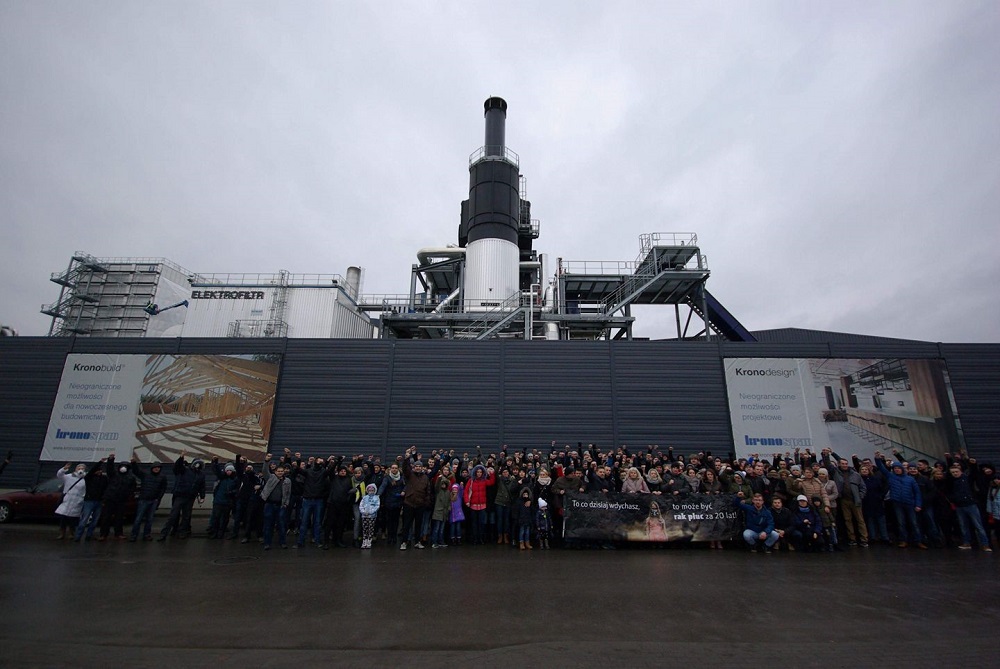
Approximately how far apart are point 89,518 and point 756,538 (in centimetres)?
1435

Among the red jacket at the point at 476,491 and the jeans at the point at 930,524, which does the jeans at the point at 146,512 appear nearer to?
the red jacket at the point at 476,491

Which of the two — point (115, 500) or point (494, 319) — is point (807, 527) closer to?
point (115, 500)

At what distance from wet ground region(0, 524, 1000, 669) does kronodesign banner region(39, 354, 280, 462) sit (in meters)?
9.57

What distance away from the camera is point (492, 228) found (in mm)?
26891

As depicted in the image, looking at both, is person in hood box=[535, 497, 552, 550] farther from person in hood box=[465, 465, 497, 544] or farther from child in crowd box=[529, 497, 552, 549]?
person in hood box=[465, 465, 497, 544]

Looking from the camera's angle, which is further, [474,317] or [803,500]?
[474,317]

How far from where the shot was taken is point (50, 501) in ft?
40.3

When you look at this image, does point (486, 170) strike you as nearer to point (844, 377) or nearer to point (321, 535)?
point (844, 377)

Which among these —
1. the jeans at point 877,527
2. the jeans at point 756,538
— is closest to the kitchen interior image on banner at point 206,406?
the jeans at point 756,538

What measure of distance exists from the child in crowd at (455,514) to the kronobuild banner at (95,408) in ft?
50.0

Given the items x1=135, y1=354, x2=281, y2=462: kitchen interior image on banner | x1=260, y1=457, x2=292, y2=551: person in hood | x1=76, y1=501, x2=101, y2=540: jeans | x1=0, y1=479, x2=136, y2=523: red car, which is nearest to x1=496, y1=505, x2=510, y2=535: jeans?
Answer: x1=260, y1=457, x2=292, y2=551: person in hood

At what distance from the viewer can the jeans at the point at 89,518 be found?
33.9 ft

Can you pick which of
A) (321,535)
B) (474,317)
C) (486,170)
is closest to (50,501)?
(321,535)

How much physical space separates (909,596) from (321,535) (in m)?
10.7
